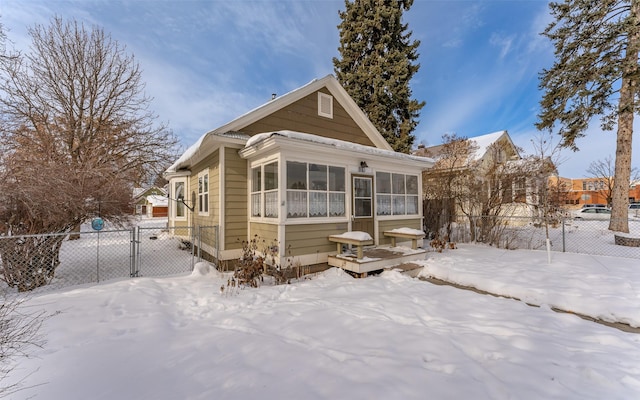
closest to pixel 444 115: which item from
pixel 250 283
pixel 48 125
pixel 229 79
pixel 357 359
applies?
pixel 229 79

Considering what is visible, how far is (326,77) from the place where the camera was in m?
8.81

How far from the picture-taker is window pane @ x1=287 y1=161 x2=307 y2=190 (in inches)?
238

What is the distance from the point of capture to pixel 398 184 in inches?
328

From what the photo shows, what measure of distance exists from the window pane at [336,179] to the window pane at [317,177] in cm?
22

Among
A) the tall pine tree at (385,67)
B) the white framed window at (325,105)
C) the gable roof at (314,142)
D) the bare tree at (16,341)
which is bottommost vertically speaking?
the bare tree at (16,341)

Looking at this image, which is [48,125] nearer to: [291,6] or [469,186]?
[291,6]

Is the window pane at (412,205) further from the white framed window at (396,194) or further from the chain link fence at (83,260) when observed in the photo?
the chain link fence at (83,260)

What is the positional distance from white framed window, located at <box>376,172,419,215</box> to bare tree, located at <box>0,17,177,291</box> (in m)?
6.82

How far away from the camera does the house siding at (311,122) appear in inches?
313

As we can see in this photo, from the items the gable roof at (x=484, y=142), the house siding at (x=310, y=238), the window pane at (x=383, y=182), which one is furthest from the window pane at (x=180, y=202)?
the gable roof at (x=484, y=142)

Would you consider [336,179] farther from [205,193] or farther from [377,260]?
[205,193]

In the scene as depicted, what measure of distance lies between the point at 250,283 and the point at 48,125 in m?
13.3

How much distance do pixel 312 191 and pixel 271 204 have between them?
3.43ft

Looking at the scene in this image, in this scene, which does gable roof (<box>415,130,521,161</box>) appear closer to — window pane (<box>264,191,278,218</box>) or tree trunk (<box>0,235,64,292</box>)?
window pane (<box>264,191,278,218</box>)
